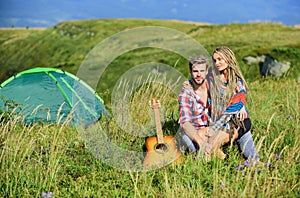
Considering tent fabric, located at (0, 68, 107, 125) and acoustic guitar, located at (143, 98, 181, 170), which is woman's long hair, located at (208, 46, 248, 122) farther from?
tent fabric, located at (0, 68, 107, 125)

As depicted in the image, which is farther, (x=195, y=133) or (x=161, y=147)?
(x=161, y=147)

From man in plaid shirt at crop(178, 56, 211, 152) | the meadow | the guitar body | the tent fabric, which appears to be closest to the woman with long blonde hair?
man in plaid shirt at crop(178, 56, 211, 152)

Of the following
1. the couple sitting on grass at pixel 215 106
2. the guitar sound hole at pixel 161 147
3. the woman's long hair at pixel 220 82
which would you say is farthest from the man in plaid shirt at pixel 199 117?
A: the guitar sound hole at pixel 161 147

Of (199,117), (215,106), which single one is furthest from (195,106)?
(215,106)

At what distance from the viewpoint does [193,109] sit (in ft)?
15.9

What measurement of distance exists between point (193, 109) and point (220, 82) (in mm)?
481

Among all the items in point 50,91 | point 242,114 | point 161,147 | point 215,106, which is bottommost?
point 161,147

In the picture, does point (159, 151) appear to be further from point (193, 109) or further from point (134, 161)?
point (193, 109)

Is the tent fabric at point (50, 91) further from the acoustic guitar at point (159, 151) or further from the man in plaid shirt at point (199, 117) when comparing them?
the man in plaid shirt at point (199, 117)

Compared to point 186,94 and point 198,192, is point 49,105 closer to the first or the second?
point 186,94

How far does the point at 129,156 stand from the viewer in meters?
4.85

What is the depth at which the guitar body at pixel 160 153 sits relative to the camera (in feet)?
14.4

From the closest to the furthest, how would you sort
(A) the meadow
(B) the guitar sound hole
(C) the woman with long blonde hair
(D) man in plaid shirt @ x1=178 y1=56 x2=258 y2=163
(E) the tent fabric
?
(A) the meadow, (D) man in plaid shirt @ x1=178 y1=56 x2=258 y2=163, (C) the woman with long blonde hair, (B) the guitar sound hole, (E) the tent fabric

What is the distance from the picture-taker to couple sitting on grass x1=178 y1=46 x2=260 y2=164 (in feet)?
14.9
